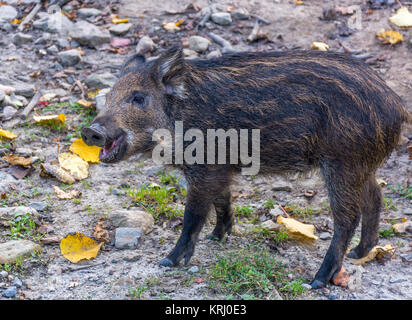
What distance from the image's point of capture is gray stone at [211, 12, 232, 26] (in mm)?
7765

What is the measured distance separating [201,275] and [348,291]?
3.45 ft

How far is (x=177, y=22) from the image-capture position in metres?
7.86

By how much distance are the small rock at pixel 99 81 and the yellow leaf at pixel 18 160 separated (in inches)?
63.7

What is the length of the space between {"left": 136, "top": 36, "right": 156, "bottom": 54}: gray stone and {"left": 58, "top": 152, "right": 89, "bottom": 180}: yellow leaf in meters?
2.25

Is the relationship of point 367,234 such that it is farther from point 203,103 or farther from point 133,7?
point 133,7

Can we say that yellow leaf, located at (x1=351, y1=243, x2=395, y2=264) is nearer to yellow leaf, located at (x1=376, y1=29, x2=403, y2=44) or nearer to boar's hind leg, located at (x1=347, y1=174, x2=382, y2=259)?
boar's hind leg, located at (x1=347, y1=174, x2=382, y2=259)

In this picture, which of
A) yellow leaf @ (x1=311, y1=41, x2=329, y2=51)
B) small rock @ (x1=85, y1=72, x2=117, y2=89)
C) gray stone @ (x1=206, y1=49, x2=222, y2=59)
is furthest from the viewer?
gray stone @ (x1=206, y1=49, x2=222, y2=59)

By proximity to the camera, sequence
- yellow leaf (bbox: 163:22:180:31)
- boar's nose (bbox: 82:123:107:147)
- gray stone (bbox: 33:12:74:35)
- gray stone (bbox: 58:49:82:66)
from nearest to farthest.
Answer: boar's nose (bbox: 82:123:107:147) → gray stone (bbox: 58:49:82:66) → yellow leaf (bbox: 163:22:180:31) → gray stone (bbox: 33:12:74:35)

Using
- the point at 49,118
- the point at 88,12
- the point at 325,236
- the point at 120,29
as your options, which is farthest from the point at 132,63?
the point at 88,12

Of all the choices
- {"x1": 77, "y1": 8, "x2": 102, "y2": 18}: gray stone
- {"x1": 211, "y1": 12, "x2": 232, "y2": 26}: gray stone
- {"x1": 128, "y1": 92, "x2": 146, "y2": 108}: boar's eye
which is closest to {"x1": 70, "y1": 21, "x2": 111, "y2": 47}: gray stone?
{"x1": 77, "y1": 8, "x2": 102, "y2": 18}: gray stone

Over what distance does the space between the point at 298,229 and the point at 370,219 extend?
57cm

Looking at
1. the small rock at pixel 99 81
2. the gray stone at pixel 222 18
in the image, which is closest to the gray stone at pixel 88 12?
the gray stone at pixel 222 18

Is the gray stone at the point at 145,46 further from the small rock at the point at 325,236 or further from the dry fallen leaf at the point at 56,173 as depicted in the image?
the small rock at the point at 325,236

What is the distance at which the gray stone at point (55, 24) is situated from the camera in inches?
310
